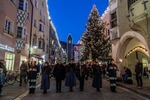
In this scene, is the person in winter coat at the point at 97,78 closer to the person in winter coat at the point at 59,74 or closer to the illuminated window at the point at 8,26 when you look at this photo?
the person in winter coat at the point at 59,74

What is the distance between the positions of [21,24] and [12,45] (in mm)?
3472

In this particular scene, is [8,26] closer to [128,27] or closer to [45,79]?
[45,79]

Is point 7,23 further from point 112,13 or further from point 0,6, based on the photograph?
point 112,13

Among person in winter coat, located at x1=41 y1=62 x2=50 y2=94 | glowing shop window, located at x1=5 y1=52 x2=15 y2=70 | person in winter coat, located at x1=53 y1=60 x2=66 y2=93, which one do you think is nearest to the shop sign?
glowing shop window, located at x1=5 y1=52 x2=15 y2=70

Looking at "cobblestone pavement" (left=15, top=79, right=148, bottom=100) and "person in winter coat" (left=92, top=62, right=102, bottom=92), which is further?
"person in winter coat" (left=92, top=62, right=102, bottom=92)

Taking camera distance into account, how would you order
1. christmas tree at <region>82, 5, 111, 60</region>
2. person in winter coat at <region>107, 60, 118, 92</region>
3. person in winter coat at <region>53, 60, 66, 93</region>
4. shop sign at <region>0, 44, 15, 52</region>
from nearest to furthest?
person in winter coat at <region>53, 60, 66, 93</region> < person in winter coat at <region>107, 60, 118, 92</region> < shop sign at <region>0, 44, 15, 52</region> < christmas tree at <region>82, 5, 111, 60</region>

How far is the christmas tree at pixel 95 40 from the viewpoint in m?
32.2

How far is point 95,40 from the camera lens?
33562mm

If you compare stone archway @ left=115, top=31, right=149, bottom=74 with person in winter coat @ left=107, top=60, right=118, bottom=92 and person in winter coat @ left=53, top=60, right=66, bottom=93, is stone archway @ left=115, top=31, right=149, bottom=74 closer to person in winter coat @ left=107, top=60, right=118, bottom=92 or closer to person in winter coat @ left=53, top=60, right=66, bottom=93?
person in winter coat @ left=107, top=60, right=118, bottom=92

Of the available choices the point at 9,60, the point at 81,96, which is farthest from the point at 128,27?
the point at 9,60

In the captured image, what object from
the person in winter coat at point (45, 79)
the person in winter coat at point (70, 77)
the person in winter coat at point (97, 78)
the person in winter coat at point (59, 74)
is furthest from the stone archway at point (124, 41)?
the person in winter coat at point (45, 79)

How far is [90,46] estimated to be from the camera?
33.5 m

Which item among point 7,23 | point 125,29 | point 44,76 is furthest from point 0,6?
point 125,29

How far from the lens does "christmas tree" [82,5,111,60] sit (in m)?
32.2
